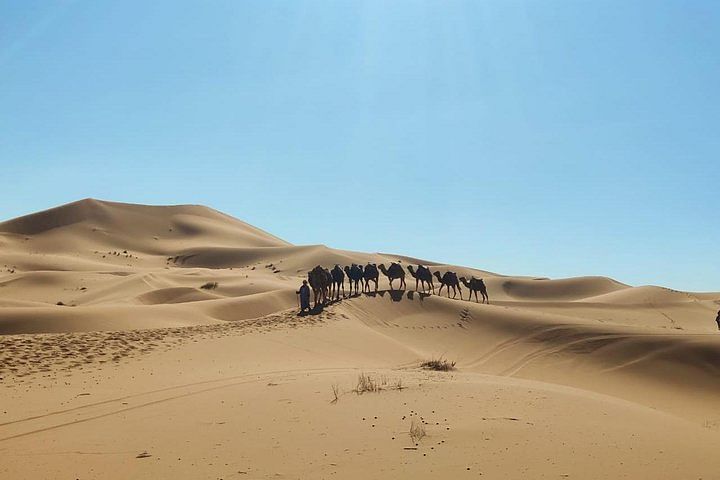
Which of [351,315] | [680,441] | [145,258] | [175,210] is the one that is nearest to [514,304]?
[351,315]

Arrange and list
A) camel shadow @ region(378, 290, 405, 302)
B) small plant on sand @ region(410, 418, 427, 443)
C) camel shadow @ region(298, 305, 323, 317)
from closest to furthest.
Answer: small plant on sand @ region(410, 418, 427, 443), camel shadow @ region(298, 305, 323, 317), camel shadow @ region(378, 290, 405, 302)

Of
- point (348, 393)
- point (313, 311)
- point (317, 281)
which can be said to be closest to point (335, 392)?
point (348, 393)

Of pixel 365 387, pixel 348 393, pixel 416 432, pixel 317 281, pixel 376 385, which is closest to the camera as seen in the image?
pixel 416 432

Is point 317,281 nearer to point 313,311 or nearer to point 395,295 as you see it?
point 313,311

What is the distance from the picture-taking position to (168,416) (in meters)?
8.16

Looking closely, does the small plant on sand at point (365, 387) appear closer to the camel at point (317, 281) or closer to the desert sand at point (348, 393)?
the desert sand at point (348, 393)

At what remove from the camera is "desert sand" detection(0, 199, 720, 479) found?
19.4 feet

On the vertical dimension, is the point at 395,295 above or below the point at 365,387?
above

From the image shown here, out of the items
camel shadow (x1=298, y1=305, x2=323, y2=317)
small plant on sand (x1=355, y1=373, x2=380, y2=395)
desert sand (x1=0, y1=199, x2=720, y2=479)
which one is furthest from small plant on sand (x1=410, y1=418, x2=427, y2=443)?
camel shadow (x1=298, y1=305, x2=323, y2=317)

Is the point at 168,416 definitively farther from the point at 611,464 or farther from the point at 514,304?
the point at 514,304

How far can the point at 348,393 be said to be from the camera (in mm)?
9484

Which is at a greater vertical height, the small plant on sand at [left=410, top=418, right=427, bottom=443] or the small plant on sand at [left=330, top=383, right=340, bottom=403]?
the small plant on sand at [left=410, top=418, right=427, bottom=443]

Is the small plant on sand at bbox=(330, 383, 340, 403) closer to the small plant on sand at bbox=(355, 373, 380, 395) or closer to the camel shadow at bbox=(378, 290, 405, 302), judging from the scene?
the small plant on sand at bbox=(355, 373, 380, 395)

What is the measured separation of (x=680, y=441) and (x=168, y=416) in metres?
6.59
